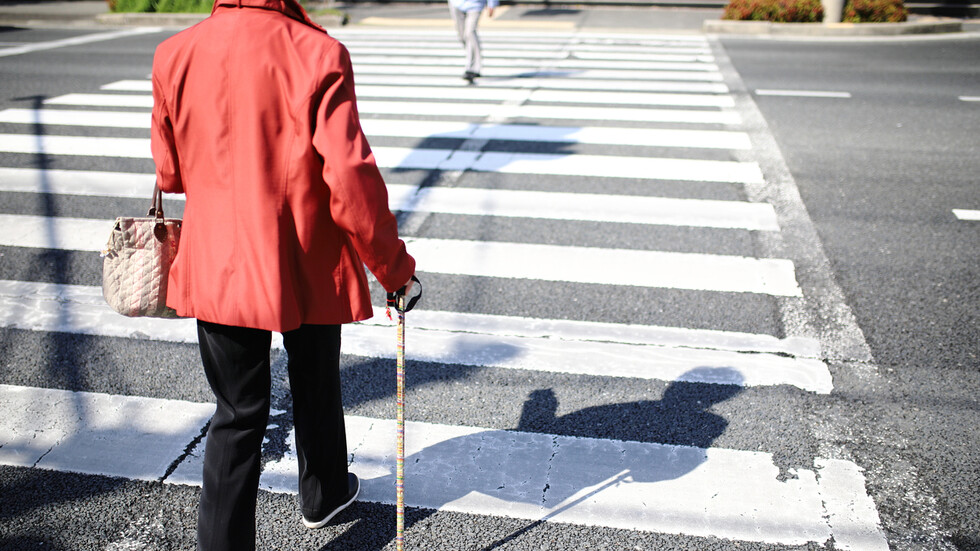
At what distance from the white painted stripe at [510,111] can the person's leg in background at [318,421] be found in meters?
6.50

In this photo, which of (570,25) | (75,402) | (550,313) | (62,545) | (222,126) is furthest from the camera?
(570,25)

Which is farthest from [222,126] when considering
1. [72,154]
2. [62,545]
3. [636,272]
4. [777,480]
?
[72,154]

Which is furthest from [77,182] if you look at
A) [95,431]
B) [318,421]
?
[318,421]

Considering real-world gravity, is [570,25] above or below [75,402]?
above

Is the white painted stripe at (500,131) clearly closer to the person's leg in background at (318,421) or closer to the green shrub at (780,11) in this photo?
the person's leg in background at (318,421)

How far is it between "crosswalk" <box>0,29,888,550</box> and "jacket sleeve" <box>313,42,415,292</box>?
125 centimetres

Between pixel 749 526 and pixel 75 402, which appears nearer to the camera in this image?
pixel 749 526

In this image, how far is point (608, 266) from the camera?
508cm

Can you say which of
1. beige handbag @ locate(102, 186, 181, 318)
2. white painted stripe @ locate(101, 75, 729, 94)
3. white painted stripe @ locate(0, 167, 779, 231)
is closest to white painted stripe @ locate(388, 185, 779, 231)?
white painted stripe @ locate(0, 167, 779, 231)

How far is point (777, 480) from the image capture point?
3062mm

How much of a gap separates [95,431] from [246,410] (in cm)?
144

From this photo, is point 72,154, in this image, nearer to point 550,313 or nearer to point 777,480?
point 550,313

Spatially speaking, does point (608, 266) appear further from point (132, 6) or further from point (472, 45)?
point (132, 6)

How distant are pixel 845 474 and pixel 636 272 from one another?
2.11m
